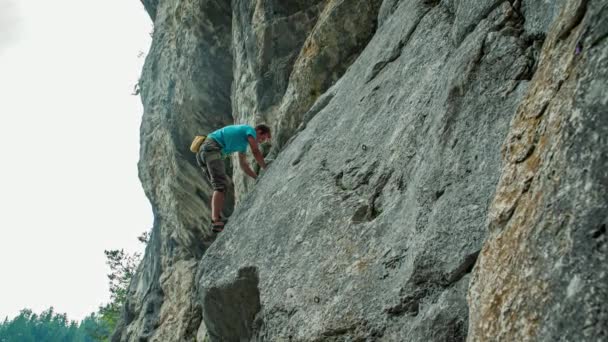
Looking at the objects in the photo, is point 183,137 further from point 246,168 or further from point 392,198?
point 392,198

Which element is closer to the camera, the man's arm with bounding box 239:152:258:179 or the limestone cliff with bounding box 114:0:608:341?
the limestone cliff with bounding box 114:0:608:341

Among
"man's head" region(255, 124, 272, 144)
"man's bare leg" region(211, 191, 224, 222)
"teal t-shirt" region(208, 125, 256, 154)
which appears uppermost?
"teal t-shirt" region(208, 125, 256, 154)

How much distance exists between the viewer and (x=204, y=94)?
57.5 feet

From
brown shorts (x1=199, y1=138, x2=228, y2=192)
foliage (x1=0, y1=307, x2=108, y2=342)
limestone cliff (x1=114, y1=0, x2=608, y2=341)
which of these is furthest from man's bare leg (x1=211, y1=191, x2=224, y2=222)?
foliage (x1=0, y1=307, x2=108, y2=342)

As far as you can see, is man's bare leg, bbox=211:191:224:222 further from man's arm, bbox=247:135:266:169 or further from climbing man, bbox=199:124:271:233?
man's arm, bbox=247:135:266:169

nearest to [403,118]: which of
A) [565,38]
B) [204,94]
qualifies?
[565,38]

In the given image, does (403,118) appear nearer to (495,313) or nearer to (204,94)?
(495,313)

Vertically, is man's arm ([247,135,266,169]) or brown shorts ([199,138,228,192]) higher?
brown shorts ([199,138,228,192])

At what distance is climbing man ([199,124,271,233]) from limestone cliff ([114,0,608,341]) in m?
0.84

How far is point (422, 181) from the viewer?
5.81 meters

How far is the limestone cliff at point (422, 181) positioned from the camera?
3.22 metres

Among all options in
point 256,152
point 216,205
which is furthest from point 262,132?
point 216,205

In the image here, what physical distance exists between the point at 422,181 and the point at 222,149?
280 inches

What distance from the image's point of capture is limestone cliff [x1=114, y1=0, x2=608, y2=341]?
3.22 m
